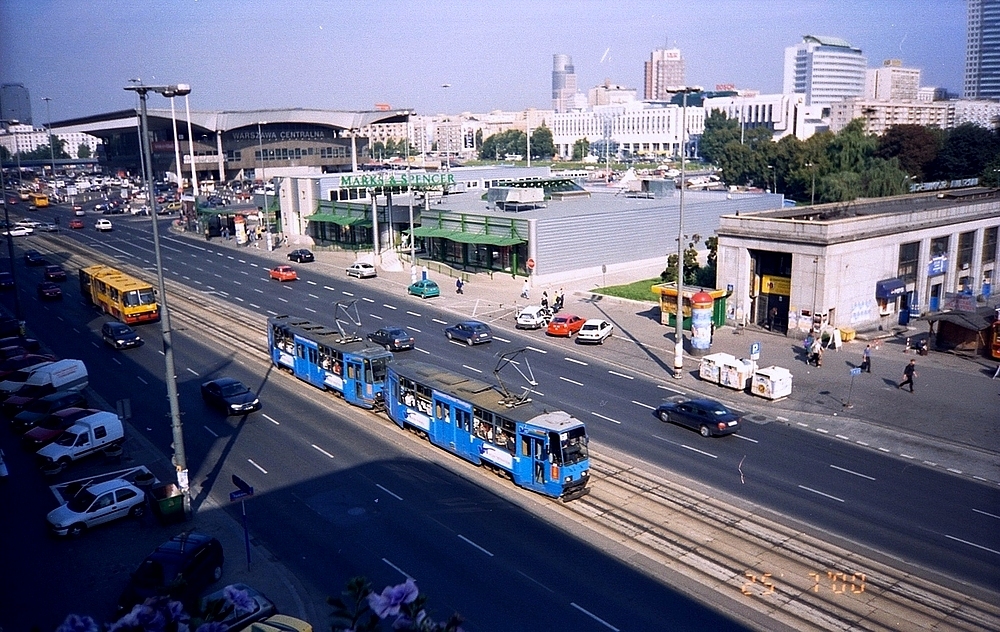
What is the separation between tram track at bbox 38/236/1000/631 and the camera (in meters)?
14.8

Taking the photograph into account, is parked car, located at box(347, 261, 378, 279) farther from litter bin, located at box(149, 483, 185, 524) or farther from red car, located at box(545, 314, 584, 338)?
litter bin, located at box(149, 483, 185, 524)

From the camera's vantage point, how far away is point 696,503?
19766 mm

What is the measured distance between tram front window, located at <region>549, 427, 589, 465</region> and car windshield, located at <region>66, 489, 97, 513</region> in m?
11.4

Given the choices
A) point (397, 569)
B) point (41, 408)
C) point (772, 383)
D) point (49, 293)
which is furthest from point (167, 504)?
point (49, 293)

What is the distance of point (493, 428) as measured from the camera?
2142 cm

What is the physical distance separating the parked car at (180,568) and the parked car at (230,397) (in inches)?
437

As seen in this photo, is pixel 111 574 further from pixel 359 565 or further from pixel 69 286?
pixel 69 286

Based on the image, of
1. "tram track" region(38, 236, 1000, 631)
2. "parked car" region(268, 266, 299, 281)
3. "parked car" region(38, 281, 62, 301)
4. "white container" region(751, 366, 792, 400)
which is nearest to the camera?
"tram track" region(38, 236, 1000, 631)

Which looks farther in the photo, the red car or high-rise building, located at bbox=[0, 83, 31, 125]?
the red car

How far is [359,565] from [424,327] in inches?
983

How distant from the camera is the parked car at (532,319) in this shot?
41000 millimetres

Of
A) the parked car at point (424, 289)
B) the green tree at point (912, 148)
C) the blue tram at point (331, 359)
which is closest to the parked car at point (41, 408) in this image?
the blue tram at point (331, 359)

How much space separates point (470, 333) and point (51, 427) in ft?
58.8

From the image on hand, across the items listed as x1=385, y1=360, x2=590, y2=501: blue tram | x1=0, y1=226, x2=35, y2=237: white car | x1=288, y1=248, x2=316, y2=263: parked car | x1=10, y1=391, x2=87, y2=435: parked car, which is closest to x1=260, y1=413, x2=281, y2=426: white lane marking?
x1=385, y1=360, x2=590, y2=501: blue tram
